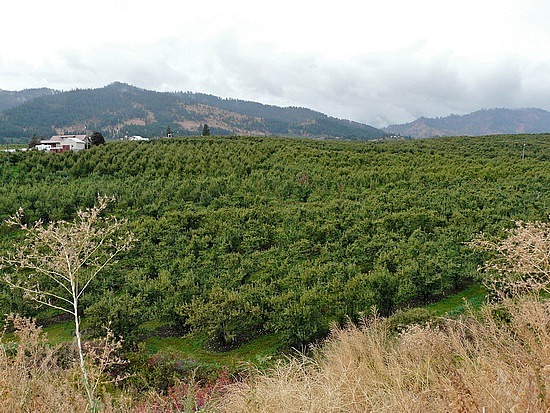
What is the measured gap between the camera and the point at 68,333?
1664cm

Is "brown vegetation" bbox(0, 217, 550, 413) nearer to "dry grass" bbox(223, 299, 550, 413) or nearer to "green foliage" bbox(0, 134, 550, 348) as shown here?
"dry grass" bbox(223, 299, 550, 413)

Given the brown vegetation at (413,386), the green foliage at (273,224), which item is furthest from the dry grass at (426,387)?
the green foliage at (273,224)

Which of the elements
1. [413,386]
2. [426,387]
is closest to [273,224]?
[413,386]

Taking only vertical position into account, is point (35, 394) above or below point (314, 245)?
above

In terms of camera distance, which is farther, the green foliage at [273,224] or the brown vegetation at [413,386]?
the green foliage at [273,224]

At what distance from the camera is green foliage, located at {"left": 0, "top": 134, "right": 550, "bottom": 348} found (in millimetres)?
15336

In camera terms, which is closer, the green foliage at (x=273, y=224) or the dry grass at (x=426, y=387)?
the dry grass at (x=426, y=387)

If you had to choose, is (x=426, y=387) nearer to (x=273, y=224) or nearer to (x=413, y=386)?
(x=413, y=386)

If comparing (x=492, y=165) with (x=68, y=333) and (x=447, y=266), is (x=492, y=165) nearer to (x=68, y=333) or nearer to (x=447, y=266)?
(x=447, y=266)

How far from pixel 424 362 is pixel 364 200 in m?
26.6

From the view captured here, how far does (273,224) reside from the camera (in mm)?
27391

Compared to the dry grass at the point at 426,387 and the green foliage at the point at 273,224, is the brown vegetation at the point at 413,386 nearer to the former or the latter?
the dry grass at the point at 426,387

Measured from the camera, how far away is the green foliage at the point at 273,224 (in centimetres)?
1534

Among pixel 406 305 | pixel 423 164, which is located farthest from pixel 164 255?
pixel 423 164
